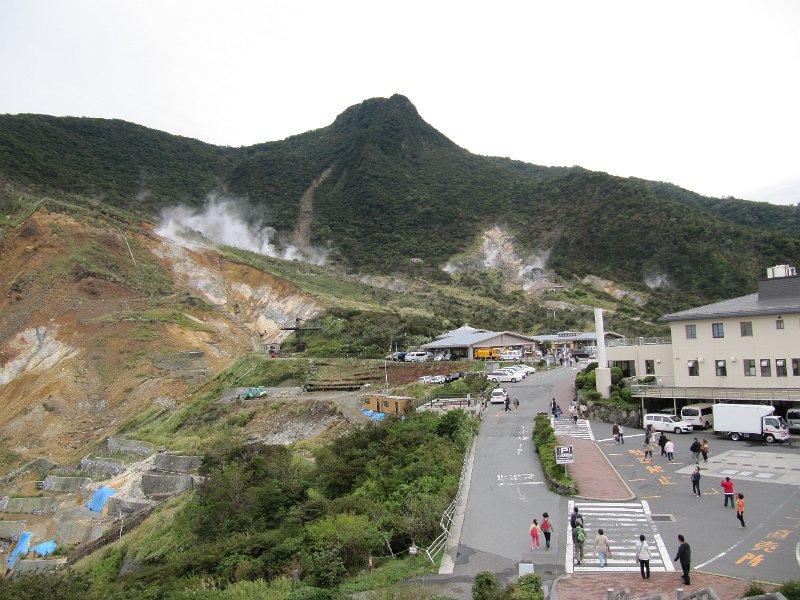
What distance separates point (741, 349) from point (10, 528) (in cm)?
3784

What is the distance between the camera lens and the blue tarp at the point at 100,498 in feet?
105

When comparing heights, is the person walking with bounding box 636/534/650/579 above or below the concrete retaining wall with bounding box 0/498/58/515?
above

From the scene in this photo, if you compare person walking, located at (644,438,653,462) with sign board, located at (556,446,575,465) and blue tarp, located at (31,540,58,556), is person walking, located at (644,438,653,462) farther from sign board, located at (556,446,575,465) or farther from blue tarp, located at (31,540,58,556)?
blue tarp, located at (31,540,58,556)

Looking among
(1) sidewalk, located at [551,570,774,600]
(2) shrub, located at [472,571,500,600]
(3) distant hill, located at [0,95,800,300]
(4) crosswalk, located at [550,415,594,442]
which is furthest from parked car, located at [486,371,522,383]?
(3) distant hill, located at [0,95,800,300]

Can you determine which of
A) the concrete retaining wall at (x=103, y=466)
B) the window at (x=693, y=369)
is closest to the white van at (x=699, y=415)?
the window at (x=693, y=369)

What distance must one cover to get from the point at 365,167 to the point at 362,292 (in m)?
98.4

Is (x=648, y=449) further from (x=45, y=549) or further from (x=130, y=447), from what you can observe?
(x=130, y=447)

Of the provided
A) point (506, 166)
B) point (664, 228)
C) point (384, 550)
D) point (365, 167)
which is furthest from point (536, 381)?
point (506, 166)

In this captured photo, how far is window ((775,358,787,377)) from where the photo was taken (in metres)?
27.3

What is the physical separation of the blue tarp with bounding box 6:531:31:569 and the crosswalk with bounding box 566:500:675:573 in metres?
25.9

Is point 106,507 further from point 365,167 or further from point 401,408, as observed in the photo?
point 365,167

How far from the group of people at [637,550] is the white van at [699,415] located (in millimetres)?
15083

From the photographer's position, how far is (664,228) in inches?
4235

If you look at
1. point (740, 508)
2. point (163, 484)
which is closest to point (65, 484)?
point (163, 484)
